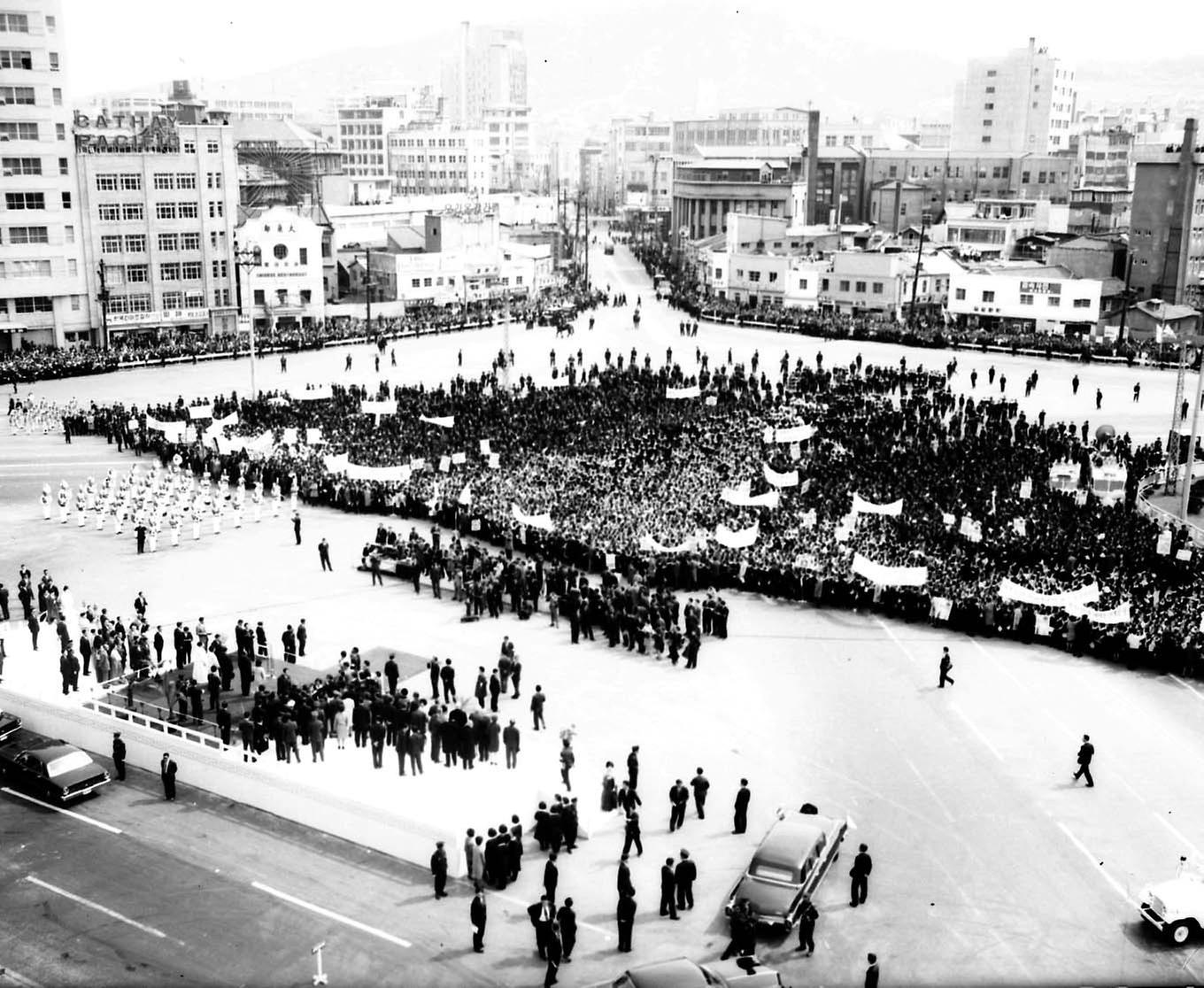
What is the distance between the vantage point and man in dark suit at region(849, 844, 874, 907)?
637 inches

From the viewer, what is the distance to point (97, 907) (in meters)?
16.4

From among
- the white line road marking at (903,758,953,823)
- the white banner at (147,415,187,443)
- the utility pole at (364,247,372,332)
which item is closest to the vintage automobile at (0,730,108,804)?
the white line road marking at (903,758,953,823)

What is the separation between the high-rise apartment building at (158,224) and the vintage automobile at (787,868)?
189ft

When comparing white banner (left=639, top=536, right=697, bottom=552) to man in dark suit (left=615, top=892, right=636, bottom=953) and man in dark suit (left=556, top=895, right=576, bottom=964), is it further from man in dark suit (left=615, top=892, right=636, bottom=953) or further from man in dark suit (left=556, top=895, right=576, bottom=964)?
man in dark suit (left=556, top=895, right=576, bottom=964)

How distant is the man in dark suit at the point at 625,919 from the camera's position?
1524 centimetres

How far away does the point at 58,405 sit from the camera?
50688 mm

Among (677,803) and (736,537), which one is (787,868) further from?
(736,537)

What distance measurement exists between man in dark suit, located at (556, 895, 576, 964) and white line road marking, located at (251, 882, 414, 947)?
77.8 inches

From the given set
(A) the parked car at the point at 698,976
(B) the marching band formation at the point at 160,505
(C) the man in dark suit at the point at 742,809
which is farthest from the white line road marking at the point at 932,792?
(B) the marching band formation at the point at 160,505

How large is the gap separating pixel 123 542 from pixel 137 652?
35.7 feet

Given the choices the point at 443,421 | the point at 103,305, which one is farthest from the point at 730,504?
the point at 103,305

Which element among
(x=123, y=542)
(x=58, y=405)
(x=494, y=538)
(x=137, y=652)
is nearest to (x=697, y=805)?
(x=137, y=652)

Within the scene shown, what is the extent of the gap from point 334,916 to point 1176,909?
1054 centimetres

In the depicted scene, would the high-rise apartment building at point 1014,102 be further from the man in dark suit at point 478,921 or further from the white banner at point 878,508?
the man in dark suit at point 478,921
